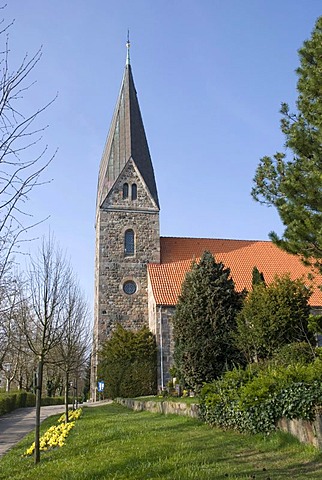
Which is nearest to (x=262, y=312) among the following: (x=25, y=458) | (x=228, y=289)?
(x=228, y=289)

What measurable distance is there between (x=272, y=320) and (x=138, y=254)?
47.1 ft

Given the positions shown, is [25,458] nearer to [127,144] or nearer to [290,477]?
[290,477]

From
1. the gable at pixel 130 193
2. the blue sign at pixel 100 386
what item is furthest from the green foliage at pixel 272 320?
the gable at pixel 130 193

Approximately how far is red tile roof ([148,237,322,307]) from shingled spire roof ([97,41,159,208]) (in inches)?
150

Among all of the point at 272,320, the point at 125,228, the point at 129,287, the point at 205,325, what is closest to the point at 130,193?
the point at 125,228

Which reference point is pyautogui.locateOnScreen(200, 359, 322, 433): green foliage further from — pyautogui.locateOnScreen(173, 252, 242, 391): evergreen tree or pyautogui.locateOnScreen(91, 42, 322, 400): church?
pyautogui.locateOnScreen(91, 42, 322, 400): church

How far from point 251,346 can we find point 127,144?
747 inches

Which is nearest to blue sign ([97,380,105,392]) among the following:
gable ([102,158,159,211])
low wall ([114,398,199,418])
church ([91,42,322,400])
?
church ([91,42,322,400])

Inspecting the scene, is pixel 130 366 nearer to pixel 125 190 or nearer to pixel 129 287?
pixel 129 287

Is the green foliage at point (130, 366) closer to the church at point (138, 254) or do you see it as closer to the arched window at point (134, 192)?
the church at point (138, 254)

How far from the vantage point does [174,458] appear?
6.75 meters

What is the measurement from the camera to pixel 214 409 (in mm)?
10047

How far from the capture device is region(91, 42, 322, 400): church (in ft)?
93.8

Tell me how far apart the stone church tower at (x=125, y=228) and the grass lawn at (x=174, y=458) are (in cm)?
1942
